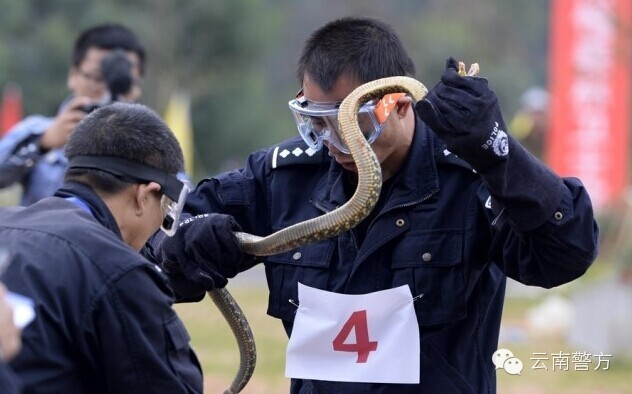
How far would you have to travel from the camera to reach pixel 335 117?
14.6 feet

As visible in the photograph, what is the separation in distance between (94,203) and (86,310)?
445 mm

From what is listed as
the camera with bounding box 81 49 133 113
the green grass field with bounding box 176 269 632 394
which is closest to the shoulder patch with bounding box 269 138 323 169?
the camera with bounding box 81 49 133 113

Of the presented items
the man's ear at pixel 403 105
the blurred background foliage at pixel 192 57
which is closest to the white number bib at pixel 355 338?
the man's ear at pixel 403 105

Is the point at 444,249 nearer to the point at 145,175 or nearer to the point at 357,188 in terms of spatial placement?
the point at 357,188

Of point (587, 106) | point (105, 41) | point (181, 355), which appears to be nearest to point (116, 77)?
point (105, 41)

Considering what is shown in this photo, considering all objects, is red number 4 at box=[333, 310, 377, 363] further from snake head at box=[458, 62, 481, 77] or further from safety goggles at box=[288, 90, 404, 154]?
snake head at box=[458, 62, 481, 77]

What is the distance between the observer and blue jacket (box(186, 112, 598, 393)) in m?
4.16

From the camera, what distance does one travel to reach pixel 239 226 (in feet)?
15.5

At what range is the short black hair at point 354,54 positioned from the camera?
4.54 metres

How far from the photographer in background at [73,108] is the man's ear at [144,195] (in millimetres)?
3141

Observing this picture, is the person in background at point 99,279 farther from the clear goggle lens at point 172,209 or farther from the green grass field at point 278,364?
the green grass field at point 278,364

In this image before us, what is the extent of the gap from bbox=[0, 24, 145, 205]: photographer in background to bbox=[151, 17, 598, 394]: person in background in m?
2.71

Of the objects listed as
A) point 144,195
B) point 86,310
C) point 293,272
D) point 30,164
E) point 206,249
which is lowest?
point 30,164

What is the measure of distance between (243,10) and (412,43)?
39.8 ft
